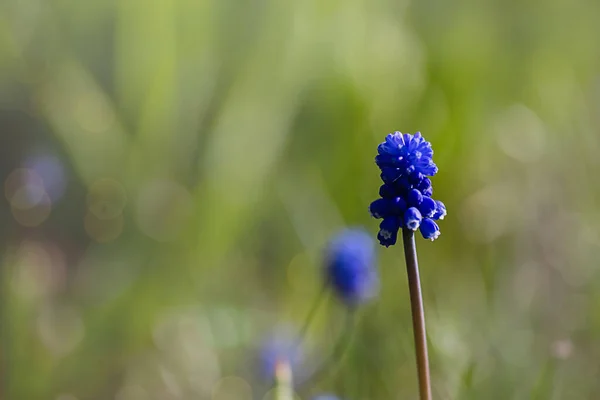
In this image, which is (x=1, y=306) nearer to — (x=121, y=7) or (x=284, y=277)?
(x=284, y=277)

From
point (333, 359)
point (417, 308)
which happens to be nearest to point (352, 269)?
point (333, 359)

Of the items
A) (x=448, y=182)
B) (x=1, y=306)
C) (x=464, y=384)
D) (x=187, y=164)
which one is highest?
(x=187, y=164)

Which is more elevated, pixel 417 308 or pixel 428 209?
pixel 428 209

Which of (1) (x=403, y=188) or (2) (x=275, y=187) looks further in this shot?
(2) (x=275, y=187)

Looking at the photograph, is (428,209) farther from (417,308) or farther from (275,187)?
(275,187)

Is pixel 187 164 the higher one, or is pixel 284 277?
pixel 187 164

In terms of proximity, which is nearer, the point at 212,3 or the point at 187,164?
the point at 187,164

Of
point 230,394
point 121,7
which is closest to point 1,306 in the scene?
point 230,394

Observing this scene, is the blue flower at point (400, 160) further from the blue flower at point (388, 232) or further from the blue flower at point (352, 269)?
the blue flower at point (352, 269)
